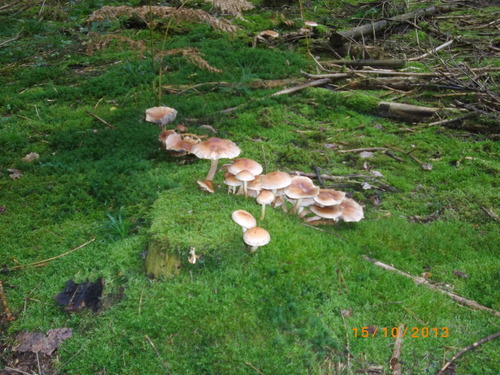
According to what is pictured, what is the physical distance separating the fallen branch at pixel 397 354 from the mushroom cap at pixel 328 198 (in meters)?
1.09

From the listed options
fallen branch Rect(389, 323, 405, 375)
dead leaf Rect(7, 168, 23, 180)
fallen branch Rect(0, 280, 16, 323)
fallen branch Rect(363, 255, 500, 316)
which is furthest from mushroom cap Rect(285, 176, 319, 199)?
dead leaf Rect(7, 168, 23, 180)

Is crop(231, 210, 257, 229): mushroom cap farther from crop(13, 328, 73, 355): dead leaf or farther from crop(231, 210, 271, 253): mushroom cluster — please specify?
crop(13, 328, 73, 355): dead leaf

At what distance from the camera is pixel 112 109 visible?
575 centimetres

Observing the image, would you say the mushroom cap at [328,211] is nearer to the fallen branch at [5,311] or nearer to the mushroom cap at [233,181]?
the mushroom cap at [233,181]

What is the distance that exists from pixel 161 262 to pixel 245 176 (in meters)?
0.97

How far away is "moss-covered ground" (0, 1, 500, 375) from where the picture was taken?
97.4 inches

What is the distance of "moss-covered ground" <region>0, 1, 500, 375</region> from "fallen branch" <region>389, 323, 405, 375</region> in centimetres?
4

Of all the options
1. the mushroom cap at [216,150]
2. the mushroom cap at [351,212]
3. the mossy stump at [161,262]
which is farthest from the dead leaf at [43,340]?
the mushroom cap at [351,212]

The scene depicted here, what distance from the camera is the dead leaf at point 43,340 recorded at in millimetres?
2577

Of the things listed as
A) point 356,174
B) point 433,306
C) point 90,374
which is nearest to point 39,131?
point 90,374

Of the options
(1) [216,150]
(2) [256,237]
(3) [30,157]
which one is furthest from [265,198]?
(3) [30,157]

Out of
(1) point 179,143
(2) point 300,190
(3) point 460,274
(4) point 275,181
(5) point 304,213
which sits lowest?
(3) point 460,274

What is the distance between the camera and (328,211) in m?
3.34

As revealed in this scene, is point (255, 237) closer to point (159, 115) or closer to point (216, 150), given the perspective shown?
point (216, 150)
